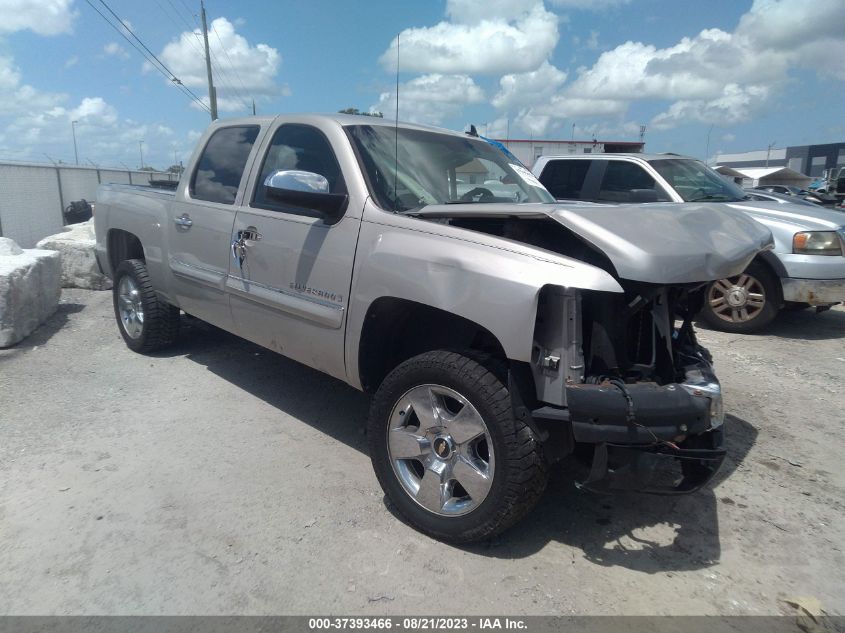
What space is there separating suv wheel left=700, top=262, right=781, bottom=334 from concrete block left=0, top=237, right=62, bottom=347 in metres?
6.91

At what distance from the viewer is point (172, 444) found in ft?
12.5

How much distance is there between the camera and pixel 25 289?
5.81m

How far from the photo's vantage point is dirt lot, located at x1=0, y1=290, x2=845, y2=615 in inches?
99.7

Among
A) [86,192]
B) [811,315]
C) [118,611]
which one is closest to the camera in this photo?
[118,611]

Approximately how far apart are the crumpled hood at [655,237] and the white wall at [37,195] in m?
11.2

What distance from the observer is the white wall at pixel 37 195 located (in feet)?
42.3

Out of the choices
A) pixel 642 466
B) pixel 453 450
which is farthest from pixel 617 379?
pixel 453 450

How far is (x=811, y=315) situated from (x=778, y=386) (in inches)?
124

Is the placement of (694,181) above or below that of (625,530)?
above

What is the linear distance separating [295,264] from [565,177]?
543cm

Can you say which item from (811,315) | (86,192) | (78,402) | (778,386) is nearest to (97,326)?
(78,402)

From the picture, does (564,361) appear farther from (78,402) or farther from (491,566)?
(78,402)

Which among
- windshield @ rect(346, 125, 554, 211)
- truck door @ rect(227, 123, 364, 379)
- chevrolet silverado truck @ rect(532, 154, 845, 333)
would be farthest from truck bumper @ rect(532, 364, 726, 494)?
chevrolet silverado truck @ rect(532, 154, 845, 333)

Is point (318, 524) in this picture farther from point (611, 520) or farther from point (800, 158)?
point (800, 158)
